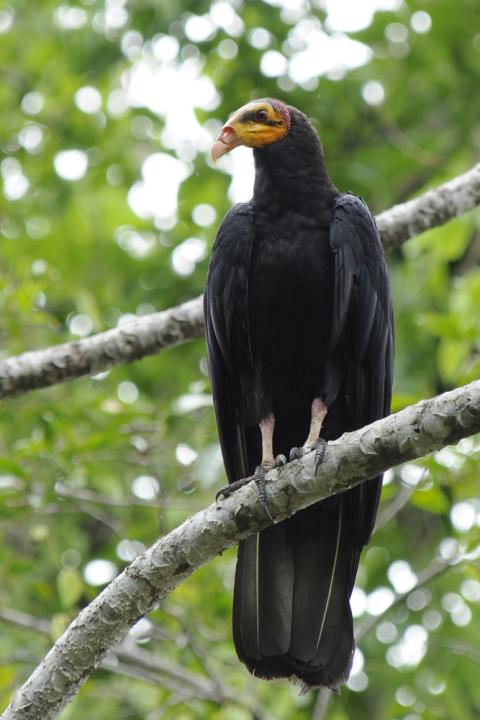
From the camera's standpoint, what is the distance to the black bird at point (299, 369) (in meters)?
3.61

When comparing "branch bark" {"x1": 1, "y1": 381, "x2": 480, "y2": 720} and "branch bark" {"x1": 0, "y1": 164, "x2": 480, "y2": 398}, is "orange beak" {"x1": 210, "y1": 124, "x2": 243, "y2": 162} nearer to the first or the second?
"branch bark" {"x1": 0, "y1": 164, "x2": 480, "y2": 398}

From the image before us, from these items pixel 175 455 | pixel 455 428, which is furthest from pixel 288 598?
pixel 175 455

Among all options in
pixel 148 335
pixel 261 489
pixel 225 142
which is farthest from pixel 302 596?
pixel 225 142

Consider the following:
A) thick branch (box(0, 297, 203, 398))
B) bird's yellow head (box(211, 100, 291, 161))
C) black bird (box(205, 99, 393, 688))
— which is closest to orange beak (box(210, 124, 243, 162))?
bird's yellow head (box(211, 100, 291, 161))

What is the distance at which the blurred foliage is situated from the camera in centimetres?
445

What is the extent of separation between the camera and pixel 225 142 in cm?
405

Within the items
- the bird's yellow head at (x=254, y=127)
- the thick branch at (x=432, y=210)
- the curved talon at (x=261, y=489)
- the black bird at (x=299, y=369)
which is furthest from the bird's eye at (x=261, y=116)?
the curved talon at (x=261, y=489)

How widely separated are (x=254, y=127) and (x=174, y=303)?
2303 mm

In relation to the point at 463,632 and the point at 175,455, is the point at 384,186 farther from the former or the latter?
the point at 463,632

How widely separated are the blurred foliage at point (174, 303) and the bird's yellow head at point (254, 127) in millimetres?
978

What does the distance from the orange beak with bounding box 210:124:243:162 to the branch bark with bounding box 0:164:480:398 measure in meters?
0.65

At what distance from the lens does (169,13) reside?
5422 millimetres

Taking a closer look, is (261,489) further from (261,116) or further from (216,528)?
(261,116)

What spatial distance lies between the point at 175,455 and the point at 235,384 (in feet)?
4.12
